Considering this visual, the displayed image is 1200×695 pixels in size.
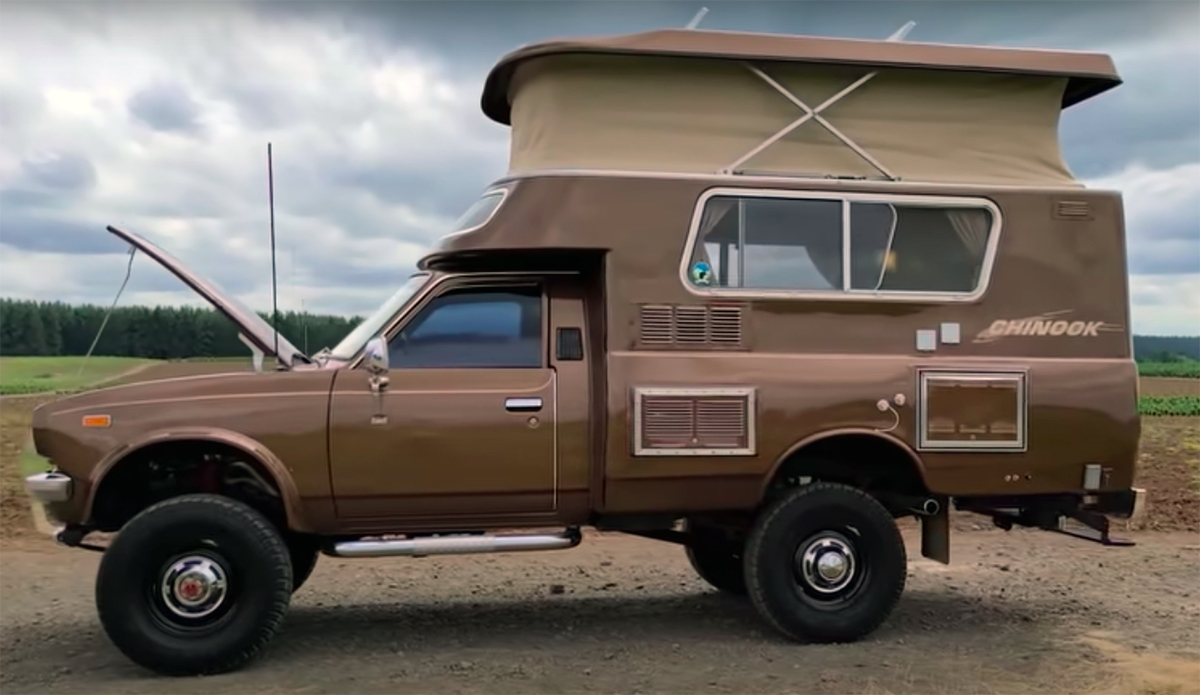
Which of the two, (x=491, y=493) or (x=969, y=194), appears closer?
(x=491, y=493)

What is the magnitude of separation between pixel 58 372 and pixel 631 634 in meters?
4.93

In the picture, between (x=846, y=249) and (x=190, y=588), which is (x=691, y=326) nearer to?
(x=846, y=249)

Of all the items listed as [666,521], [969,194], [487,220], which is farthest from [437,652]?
[969,194]

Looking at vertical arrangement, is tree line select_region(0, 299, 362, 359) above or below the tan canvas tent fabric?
below

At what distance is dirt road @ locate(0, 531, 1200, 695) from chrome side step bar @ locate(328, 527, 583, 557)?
602mm

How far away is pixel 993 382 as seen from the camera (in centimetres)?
658

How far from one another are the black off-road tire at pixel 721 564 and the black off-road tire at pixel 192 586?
297 cm

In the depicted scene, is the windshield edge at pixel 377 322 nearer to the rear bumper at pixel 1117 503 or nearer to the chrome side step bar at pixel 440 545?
the chrome side step bar at pixel 440 545

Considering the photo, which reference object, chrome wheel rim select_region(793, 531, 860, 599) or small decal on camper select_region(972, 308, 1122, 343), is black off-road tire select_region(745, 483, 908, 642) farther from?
small decal on camper select_region(972, 308, 1122, 343)

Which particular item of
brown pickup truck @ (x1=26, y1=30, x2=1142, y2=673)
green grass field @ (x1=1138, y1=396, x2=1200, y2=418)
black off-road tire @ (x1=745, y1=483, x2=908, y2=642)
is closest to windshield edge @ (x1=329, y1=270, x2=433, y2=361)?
brown pickup truck @ (x1=26, y1=30, x2=1142, y2=673)

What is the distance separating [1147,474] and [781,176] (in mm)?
9208

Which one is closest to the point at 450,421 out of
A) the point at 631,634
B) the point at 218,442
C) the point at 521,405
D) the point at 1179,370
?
the point at 521,405

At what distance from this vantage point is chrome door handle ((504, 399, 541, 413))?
627cm

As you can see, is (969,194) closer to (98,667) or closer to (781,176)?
→ (781,176)
